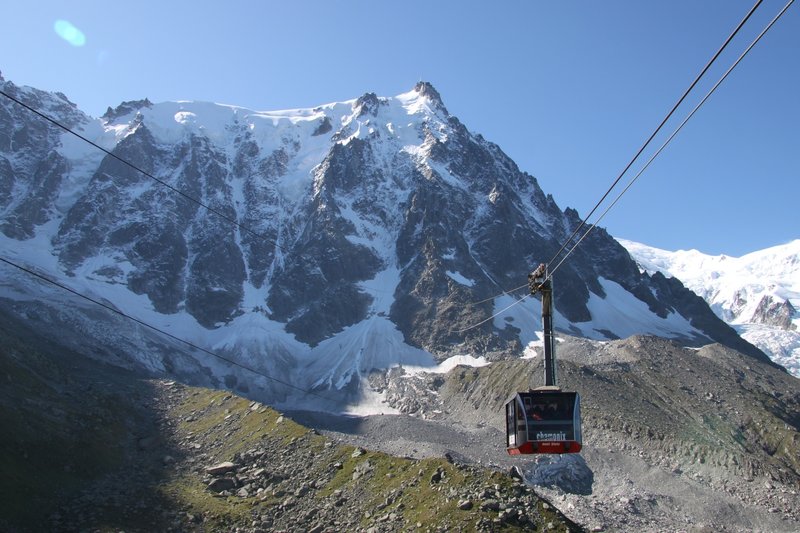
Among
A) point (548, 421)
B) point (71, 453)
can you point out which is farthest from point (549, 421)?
point (71, 453)

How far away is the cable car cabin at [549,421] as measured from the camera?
30406 millimetres

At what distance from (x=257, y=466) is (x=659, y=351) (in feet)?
437

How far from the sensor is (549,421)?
30.6 meters

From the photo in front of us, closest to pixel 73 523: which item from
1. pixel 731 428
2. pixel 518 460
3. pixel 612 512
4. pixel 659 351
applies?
pixel 612 512

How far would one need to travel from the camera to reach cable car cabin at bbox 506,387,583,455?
30.4m

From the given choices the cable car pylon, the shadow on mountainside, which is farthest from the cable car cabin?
the shadow on mountainside

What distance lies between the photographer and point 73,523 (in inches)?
1994

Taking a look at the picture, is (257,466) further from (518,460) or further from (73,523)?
(518,460)

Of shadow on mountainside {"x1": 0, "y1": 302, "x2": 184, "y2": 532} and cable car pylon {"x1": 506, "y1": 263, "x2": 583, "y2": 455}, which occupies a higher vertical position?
cable car pylon {"x1": 506, "y1": 263, "x2": 583, "y2": 455}

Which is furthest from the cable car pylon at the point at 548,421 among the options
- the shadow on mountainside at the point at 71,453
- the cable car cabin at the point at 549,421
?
the shadow on mountainside at the point at 71,453

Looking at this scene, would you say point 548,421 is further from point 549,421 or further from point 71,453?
point 71,453

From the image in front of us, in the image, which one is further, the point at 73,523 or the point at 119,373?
the point at 119,373

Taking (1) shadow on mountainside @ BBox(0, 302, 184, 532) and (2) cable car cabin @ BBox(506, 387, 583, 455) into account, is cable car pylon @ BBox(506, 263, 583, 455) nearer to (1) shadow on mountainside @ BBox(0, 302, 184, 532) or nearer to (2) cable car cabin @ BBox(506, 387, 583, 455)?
(2) cable car cabin @ BBox(506, 387, 583, 455)

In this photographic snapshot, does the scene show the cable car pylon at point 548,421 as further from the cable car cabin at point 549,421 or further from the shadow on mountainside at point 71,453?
the shadow on mountainside at point 71,453
